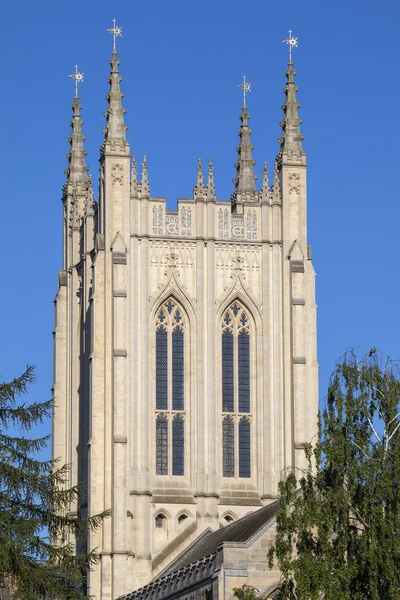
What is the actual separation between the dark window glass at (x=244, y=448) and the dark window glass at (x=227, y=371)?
0.83 m

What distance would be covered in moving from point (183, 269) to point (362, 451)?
30.7 m

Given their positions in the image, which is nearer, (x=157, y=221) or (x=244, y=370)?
(x=244, y=370)

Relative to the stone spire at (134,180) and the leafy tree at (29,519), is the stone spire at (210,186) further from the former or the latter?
the leafy tree at (29,519)

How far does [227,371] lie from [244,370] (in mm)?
686

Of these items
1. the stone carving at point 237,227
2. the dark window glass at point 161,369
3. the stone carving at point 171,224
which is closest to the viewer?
the dark window glass at point 161,369

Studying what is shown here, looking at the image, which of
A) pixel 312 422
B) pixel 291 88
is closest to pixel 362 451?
pixel 312 422

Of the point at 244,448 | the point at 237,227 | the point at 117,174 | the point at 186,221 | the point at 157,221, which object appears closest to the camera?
the point at 244,448

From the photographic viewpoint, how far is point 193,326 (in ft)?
269

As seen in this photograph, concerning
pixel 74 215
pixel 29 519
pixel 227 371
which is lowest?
pixel 29 519

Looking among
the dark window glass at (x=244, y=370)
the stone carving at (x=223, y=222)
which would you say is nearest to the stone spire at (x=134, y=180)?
the stone carving at (x=223, y=222)

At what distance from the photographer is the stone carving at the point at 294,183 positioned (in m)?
84.7

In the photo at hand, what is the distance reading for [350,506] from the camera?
5209 cm

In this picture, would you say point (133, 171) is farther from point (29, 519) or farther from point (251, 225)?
point (29, 519)

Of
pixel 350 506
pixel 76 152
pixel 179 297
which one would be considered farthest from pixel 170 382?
pixel 350 506
